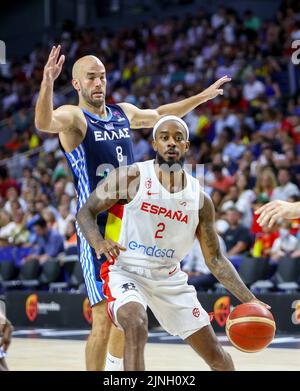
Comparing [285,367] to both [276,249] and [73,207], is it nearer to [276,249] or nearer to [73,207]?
[276,249]

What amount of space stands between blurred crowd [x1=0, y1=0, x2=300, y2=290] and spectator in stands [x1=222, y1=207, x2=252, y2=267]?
0.02 meters

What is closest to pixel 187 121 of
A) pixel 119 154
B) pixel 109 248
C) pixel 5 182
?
pixel 5 182

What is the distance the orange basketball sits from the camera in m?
6.06

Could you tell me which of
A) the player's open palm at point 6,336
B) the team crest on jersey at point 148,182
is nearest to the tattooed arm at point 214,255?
the team crest on jersey at point 148,182

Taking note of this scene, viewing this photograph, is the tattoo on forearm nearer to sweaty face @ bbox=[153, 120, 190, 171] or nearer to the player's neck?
sweaty face @ bbox=[153, 120, 190, 171]

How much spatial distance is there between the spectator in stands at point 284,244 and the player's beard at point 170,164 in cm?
682

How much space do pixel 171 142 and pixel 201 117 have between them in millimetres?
12477

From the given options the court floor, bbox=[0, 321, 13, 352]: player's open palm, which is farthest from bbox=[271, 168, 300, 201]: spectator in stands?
bbox=[0, 321, 13, 352]: player's open palm

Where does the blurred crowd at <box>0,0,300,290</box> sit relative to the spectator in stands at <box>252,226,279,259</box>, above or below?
above

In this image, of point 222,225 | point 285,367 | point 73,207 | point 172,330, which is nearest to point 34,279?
point 73,207

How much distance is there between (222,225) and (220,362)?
7.97 m

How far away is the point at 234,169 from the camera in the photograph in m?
16.1

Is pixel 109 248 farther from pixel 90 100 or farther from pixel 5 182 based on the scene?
pixel 5 182

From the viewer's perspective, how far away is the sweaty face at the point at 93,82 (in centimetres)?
714
